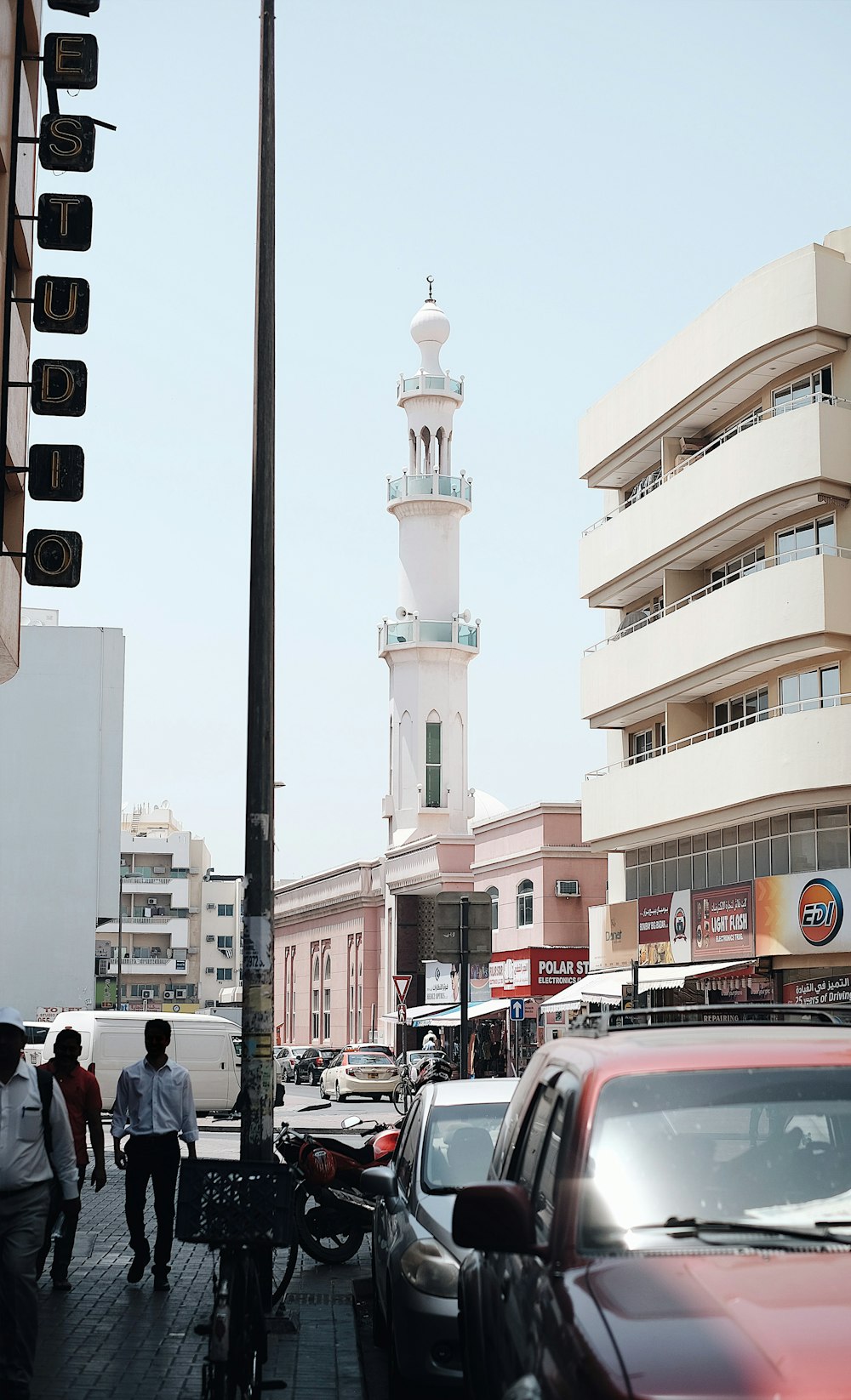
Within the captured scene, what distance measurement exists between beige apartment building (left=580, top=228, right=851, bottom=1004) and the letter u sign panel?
60.1 ft

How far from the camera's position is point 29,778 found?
7262 centimetres

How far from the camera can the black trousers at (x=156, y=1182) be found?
12.6 m

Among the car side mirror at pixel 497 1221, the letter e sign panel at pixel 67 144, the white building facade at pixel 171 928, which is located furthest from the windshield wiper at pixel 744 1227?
the white building facade at pixel 171 928

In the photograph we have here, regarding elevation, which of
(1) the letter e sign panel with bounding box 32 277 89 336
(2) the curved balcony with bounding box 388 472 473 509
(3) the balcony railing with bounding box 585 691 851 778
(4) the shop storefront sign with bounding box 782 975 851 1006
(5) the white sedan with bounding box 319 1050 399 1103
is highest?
(2) the curved balcony with bounding box 388 472 473 509

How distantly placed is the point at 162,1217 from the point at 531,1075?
7.34m

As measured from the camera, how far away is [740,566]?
37656 mm

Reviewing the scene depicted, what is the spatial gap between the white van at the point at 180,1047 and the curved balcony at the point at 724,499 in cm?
1402

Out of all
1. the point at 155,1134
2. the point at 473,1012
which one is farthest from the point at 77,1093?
the point at 473,1012

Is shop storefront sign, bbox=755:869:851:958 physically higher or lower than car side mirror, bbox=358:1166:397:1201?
higher

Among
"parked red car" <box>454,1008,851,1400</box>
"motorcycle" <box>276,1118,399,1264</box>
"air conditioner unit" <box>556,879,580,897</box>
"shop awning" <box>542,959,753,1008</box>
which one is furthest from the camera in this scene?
"air conditioner unit" <box>556,879,580,897</box>

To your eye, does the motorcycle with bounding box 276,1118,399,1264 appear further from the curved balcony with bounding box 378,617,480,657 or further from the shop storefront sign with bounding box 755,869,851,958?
the curved balcony with bounding box 378,617,480,657

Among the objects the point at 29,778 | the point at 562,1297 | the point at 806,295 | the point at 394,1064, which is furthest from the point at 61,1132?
the point at 29,778

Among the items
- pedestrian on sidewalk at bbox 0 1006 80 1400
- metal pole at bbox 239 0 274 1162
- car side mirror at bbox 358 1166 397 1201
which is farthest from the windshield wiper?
metal pole at bbox 239 0 274 1162

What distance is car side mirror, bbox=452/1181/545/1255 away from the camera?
4863 mm
